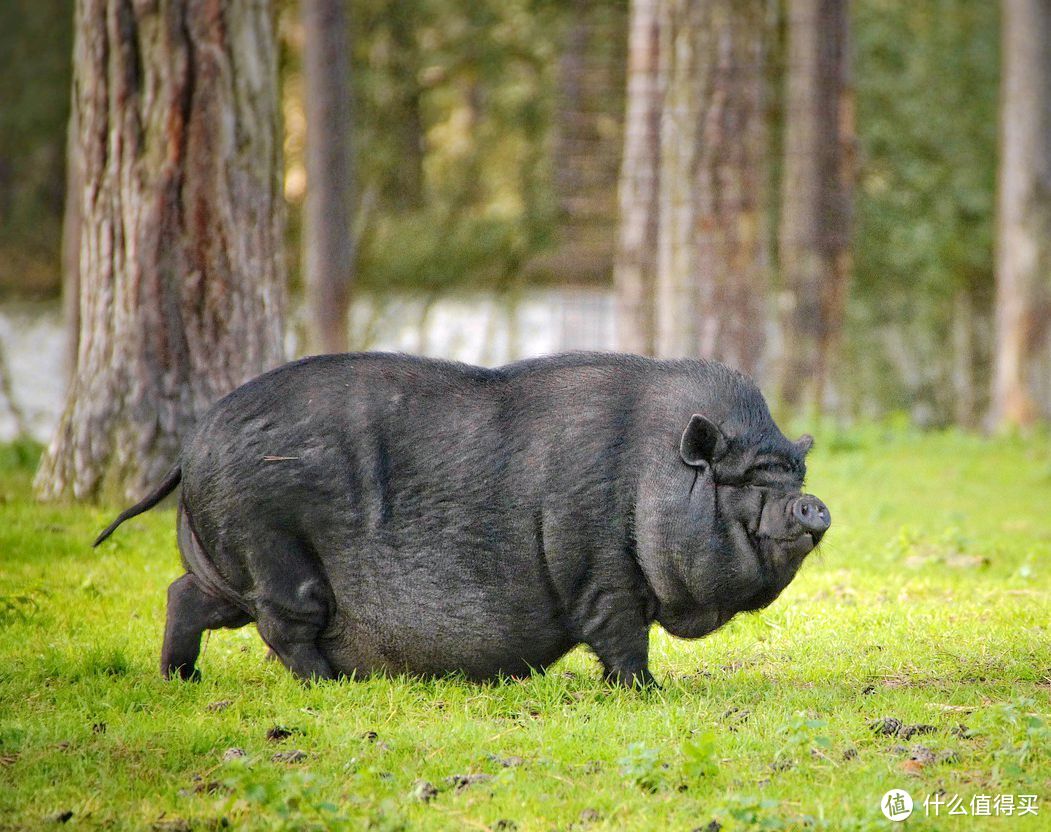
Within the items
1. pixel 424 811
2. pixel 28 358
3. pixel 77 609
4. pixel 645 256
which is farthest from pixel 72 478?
pixel 28 358

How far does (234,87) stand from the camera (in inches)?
317

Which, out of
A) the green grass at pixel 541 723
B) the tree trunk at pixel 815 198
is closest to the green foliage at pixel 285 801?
the green grass at pixel 541 723

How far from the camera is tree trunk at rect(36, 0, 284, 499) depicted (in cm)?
797

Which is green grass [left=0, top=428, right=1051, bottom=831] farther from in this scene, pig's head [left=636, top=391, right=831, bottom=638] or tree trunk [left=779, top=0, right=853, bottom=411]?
tree trunk [left=779, top=0, right=853, bottom=411]

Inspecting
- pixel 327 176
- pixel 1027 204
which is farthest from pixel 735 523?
pixel 1027 204

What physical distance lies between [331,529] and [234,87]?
3.92 metres

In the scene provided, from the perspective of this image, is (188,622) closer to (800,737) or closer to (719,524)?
(719,524)

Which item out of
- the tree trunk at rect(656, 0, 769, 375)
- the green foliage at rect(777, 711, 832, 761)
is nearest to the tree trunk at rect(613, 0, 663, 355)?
the tree trunk at rect(656, 0, 769, 375)

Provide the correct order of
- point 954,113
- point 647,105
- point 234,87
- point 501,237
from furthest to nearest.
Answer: point 954,113 → point 501,237 → point 647,105 → point 234,87

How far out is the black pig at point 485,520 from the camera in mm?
4953

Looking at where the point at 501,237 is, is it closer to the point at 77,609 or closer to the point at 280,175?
the point at 280,175

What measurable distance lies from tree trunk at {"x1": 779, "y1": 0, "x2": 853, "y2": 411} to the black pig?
10.4 metres

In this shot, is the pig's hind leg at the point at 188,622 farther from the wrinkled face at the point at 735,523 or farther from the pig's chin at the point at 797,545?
the pig's chin at the point at 797,545

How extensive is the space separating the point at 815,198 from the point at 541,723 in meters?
12.0
